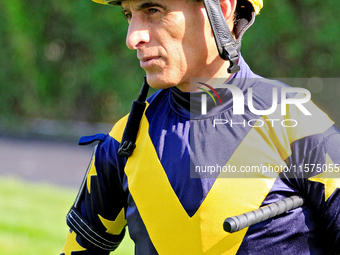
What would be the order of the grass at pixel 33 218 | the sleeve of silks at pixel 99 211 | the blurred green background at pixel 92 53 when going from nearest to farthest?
the sleeve of silks at pixel 99 211
the grass at pixel 33 218
the blurred green background at pixel 92 53

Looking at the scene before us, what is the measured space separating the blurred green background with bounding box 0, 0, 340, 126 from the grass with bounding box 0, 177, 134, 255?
15.9 feet

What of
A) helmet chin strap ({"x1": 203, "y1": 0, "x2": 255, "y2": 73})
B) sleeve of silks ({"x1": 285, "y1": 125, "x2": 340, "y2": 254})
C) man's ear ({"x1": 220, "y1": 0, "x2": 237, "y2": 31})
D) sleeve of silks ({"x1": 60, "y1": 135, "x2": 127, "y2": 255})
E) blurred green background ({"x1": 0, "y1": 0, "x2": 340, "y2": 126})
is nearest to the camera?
sleeve of silks ({"x1": 285, "y1": 125, "x2": 340, "y2": 254})

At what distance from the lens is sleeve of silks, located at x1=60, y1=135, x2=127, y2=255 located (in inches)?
76.9

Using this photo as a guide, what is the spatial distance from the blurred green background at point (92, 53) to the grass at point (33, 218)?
4857 mm

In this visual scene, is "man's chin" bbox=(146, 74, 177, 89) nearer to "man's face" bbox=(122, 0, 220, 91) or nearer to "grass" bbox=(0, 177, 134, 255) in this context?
"man's face" bbox=(122, 0, 220, 91)

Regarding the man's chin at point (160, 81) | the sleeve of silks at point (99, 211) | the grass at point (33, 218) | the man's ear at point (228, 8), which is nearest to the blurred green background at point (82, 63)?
the grass at point (33, 218)

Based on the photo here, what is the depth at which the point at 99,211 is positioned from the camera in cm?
198

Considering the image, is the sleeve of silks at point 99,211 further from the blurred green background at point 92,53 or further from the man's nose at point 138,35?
the blurred green background at point 92,53

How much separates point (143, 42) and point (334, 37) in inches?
334

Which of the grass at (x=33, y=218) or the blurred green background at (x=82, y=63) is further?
the blurred green background at (x=82, y=63)

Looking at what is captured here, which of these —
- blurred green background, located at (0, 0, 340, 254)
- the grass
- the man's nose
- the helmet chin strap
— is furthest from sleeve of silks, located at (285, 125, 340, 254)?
blurred green background, located at (0, 0, 340, 254)

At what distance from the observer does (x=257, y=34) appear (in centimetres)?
992

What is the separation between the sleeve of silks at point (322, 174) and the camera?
58.1 inches

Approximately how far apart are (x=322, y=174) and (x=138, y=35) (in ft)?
2.69
